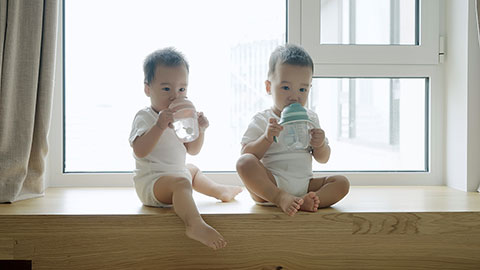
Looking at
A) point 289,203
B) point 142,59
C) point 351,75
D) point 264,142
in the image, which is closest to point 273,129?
point 264,142

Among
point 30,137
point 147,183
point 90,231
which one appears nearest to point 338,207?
point 147,183

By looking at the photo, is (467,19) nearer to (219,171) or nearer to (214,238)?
(219,171)

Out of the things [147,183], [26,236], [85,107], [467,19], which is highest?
[467,19]

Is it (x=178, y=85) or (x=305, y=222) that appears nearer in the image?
(x=305, y=222)

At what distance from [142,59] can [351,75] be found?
2.76ft

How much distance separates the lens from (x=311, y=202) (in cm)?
140

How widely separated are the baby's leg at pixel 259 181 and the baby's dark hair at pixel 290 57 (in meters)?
0.31

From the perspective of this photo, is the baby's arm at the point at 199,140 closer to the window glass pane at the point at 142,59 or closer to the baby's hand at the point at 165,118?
the baby's hand at the point at 165,118

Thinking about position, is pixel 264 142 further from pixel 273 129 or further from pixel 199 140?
pixel 199 140

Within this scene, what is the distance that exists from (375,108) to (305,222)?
86 centimetres

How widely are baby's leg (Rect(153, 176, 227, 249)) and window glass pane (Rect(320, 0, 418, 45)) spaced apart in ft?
2.99

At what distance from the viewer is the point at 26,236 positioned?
137cm

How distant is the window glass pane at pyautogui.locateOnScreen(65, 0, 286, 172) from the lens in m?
1.97

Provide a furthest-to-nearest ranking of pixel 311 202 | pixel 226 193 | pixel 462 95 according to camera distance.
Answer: pixel 462 95 < pixel 226 193 < pixel 311 202
